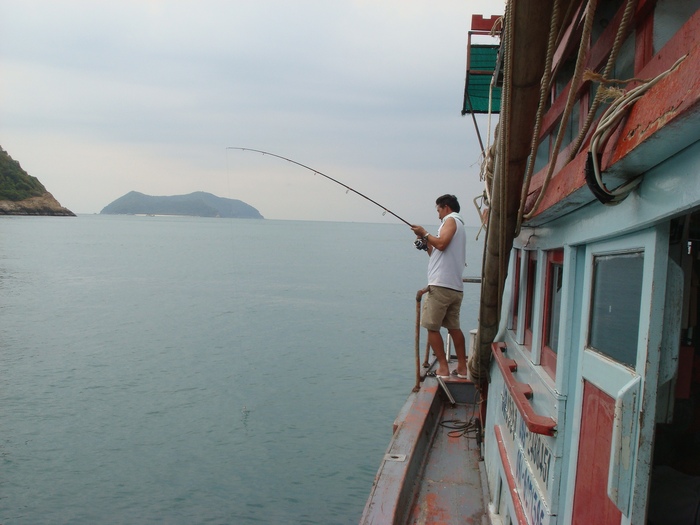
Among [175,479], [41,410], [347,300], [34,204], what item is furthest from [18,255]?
[34,204]

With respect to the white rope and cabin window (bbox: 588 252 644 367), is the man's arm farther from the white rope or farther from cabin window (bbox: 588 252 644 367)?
the white rope

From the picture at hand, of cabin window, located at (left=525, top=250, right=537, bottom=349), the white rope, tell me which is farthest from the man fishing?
the white rope

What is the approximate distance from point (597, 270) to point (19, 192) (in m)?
135

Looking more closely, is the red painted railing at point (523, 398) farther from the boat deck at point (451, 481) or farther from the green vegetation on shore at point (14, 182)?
the green vegetation on shore at point (14, 182)

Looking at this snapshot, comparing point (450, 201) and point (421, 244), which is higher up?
point (450, 201)

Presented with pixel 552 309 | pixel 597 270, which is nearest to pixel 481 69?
pixel 552 309

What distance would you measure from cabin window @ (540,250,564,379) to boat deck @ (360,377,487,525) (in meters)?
1.60

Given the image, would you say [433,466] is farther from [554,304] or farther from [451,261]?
[554,304]

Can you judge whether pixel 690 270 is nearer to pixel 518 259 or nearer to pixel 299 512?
pixel 518 259

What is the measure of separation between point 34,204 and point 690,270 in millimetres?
141555

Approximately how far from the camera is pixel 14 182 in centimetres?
11750

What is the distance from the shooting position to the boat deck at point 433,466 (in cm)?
453

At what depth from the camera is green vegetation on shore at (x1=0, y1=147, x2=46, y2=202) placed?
113 m

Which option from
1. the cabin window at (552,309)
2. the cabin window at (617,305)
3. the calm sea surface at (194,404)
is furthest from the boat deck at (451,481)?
the calm sea surface at (194,404)
